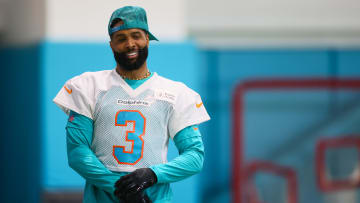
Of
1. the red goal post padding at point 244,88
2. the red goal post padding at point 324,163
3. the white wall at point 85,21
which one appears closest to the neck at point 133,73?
the white wall at point 85,21

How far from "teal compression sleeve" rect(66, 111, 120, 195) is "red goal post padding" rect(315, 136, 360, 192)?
299cm

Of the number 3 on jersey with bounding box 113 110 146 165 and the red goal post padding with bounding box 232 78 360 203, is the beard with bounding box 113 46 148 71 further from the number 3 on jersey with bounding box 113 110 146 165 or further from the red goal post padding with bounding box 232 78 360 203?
the red goal post padding with bounding box 232 78 360 203

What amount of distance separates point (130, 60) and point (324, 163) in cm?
304

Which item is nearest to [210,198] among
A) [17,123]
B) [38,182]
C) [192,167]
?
[17,123]

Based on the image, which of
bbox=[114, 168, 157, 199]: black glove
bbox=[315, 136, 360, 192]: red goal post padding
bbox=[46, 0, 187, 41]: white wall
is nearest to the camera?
bbox=[114, 168, 157, 199]: black glove

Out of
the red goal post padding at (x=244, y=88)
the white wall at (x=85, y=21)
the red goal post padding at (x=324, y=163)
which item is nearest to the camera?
the white wall at (x=85, y=21)

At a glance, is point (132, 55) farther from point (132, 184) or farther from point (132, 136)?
point (132, 184)

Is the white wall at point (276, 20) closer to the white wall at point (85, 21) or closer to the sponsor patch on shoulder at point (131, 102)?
the white wall at point (85, 21)

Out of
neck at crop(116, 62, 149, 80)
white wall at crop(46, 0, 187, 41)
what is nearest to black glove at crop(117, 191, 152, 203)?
neck at crop(116, 62, 149, 80)

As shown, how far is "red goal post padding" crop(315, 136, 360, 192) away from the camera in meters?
4.18

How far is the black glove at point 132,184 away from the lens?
141cm

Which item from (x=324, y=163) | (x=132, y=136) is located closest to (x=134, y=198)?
(x=132, y=136)

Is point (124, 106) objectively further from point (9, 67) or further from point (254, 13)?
point (254, 13)

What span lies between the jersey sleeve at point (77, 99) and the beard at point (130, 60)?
101mm
